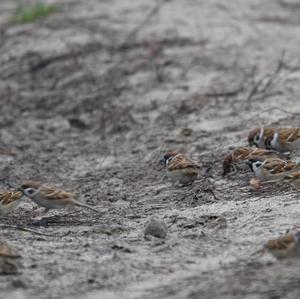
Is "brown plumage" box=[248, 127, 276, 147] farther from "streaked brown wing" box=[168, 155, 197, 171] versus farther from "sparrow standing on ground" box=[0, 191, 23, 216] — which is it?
"sparrow standing on ground" box=[0, 191, 23, 216]

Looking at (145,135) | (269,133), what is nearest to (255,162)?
(269,133)

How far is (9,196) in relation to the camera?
820cm

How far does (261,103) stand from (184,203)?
364cm

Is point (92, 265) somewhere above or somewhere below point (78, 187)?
above

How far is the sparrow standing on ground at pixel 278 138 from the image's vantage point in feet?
29.6

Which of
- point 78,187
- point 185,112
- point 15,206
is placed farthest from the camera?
point 185,112

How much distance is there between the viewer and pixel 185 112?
39.3 ft

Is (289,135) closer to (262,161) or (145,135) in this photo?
(262,161)

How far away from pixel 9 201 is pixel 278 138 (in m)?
2.81

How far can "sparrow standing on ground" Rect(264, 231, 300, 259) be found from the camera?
628 centimetres

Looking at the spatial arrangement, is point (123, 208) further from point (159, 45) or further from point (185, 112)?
point (159, 45)

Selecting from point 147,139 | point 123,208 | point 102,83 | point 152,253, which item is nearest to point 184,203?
point 123,208

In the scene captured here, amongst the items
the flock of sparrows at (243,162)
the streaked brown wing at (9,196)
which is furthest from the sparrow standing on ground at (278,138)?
the streaked brown wing at (9,196)

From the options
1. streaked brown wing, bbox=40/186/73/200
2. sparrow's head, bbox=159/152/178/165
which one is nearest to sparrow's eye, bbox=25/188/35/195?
streaked brown wing, bbox=40/186/73/200
